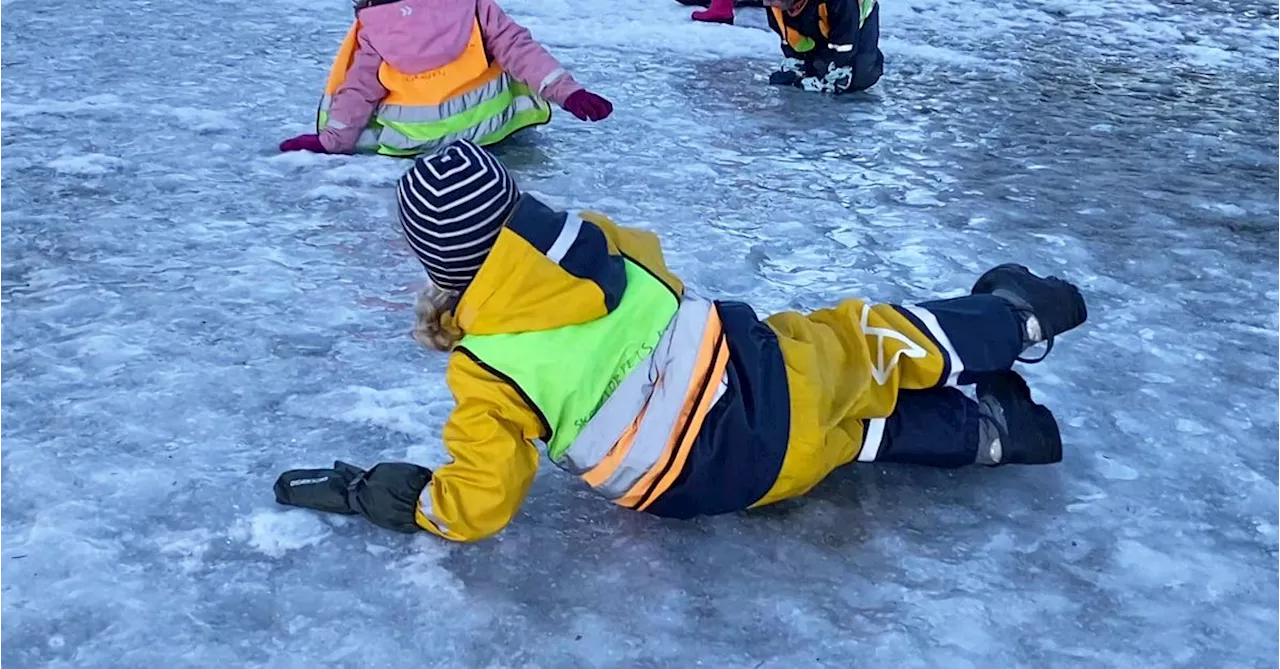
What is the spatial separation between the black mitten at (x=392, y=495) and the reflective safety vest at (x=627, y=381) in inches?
8.8

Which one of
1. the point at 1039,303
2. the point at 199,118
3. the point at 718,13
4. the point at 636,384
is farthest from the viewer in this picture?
the point at 718,13

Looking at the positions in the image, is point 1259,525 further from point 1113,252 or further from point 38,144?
point 38,144

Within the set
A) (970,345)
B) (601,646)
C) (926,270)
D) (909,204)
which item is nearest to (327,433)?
(601,646)

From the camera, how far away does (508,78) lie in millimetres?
4000

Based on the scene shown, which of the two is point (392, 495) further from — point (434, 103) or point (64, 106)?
point (64, 106)

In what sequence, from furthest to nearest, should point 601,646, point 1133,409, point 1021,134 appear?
point 1021,134 < point 1133,409 < point 601,646

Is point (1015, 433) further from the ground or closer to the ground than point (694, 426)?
closer to the ground

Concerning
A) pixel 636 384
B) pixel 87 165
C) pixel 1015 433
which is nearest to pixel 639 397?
pixel 636 384

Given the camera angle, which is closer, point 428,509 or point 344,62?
point 428,509

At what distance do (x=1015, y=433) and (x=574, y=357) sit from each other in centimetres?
80

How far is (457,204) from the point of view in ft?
6.40

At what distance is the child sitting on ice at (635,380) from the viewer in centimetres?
196

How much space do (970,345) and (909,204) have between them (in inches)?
52.6

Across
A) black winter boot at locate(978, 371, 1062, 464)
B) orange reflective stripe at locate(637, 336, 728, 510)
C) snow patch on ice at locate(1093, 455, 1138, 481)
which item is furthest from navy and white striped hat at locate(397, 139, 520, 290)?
snow patch on ice at locate(1093, 455, 1138, 481)
